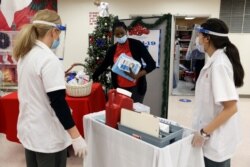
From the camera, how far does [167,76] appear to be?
306 centimetres

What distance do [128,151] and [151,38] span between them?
218 cm

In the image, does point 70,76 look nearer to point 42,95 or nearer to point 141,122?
point 42,95

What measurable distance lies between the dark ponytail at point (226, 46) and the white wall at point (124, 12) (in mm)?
4637

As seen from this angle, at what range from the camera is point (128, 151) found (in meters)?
1.22

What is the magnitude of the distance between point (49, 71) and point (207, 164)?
3.51ft

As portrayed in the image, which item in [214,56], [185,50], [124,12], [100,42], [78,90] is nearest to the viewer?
[214,56]

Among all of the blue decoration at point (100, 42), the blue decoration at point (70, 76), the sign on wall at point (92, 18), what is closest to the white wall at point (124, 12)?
the sign on wall at point (92, 18)

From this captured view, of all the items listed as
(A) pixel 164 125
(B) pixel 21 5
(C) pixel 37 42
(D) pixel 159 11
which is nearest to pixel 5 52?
(D) pixel 159 11

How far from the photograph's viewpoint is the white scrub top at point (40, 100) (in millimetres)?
1236

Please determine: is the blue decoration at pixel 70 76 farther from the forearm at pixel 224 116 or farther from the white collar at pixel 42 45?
the forearm at pixel 224 116

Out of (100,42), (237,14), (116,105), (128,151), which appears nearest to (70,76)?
(116,105)

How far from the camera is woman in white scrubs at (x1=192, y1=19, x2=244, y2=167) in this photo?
50.0 inches

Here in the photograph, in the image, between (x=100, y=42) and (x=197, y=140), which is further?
(x=100, y=42)

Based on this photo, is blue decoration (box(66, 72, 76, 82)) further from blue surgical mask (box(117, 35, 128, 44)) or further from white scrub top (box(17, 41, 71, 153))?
white scrub top (box(17, 41, 71, 153))
